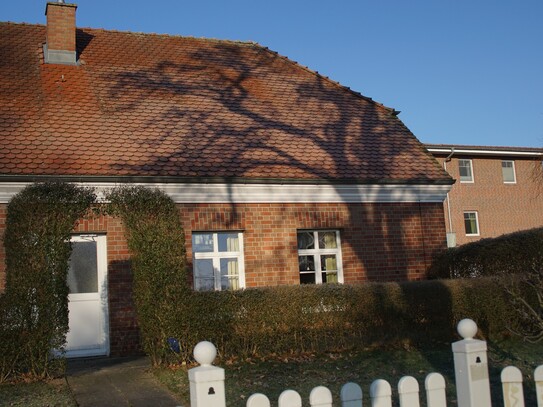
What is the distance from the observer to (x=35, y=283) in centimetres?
938

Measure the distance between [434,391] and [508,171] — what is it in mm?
32004

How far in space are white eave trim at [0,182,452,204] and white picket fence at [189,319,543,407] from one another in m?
8.60

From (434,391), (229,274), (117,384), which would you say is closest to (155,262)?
(117,384)

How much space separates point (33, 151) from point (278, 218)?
5142mm

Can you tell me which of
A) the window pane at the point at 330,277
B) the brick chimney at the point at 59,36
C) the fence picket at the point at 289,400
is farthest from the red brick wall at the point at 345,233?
the fence picket at the point at 289,400

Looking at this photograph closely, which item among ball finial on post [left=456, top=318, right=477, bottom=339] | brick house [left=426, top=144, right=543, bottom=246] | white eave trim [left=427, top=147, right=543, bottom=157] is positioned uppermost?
white eave trim [left=427, top=147, right=543, bottom=157]

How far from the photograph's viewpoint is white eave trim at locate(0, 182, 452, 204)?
512 inches

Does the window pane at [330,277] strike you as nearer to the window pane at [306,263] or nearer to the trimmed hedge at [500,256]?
the window pane at [306,263]

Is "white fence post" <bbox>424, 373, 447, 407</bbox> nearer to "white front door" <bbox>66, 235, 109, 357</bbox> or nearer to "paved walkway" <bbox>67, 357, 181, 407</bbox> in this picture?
"paved walkway" <bbox>67, 357, 181, 407</bbox>

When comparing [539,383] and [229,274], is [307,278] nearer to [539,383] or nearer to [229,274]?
[229,274]

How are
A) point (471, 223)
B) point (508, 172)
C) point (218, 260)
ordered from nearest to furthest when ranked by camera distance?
point (218, 260) < point (471, 223) < point (508, 172)

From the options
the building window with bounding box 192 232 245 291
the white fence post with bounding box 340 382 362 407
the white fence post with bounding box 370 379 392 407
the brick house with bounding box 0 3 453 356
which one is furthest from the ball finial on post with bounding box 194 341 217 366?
the building window with bounding box 192 232 245 291

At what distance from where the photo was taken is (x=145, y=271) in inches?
406

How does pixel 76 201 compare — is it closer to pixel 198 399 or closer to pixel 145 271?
pixel 145 271
